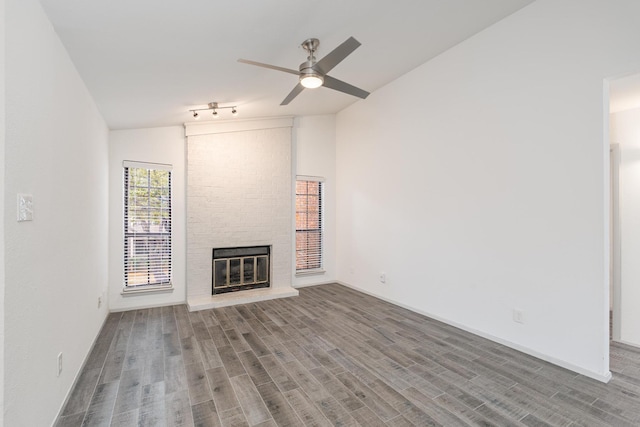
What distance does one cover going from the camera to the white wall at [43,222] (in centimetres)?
144

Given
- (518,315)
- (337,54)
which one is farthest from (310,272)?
(337,54)

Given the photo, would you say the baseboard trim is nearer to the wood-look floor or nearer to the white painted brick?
the wood-look floor

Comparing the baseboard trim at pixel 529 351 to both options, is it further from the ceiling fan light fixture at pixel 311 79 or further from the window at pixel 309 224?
the ceiling fan light fixture at pixel 311 79

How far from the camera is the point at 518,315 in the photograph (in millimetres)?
3107

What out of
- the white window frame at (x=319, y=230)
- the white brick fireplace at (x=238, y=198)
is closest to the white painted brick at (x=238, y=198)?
the white brick fireplace at (x=238, y=198)

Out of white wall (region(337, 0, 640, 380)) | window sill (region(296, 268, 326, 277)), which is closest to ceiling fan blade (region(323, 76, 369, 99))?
white wall (region(337, 0, 640, 380))

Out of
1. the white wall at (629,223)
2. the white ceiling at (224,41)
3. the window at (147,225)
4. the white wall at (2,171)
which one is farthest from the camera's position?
Result: the window at (147,225)

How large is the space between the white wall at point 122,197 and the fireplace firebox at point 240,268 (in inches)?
20.6

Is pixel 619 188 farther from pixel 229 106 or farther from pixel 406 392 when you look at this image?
pixel 229 106

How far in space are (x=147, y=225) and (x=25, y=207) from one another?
10.8 feet

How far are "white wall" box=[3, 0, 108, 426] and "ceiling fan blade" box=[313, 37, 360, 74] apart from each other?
6.03 feet

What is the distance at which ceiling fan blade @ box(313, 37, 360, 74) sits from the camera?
226 centimetres

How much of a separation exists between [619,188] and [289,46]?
390 cm

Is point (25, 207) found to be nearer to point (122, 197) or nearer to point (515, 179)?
point (122, 197)
